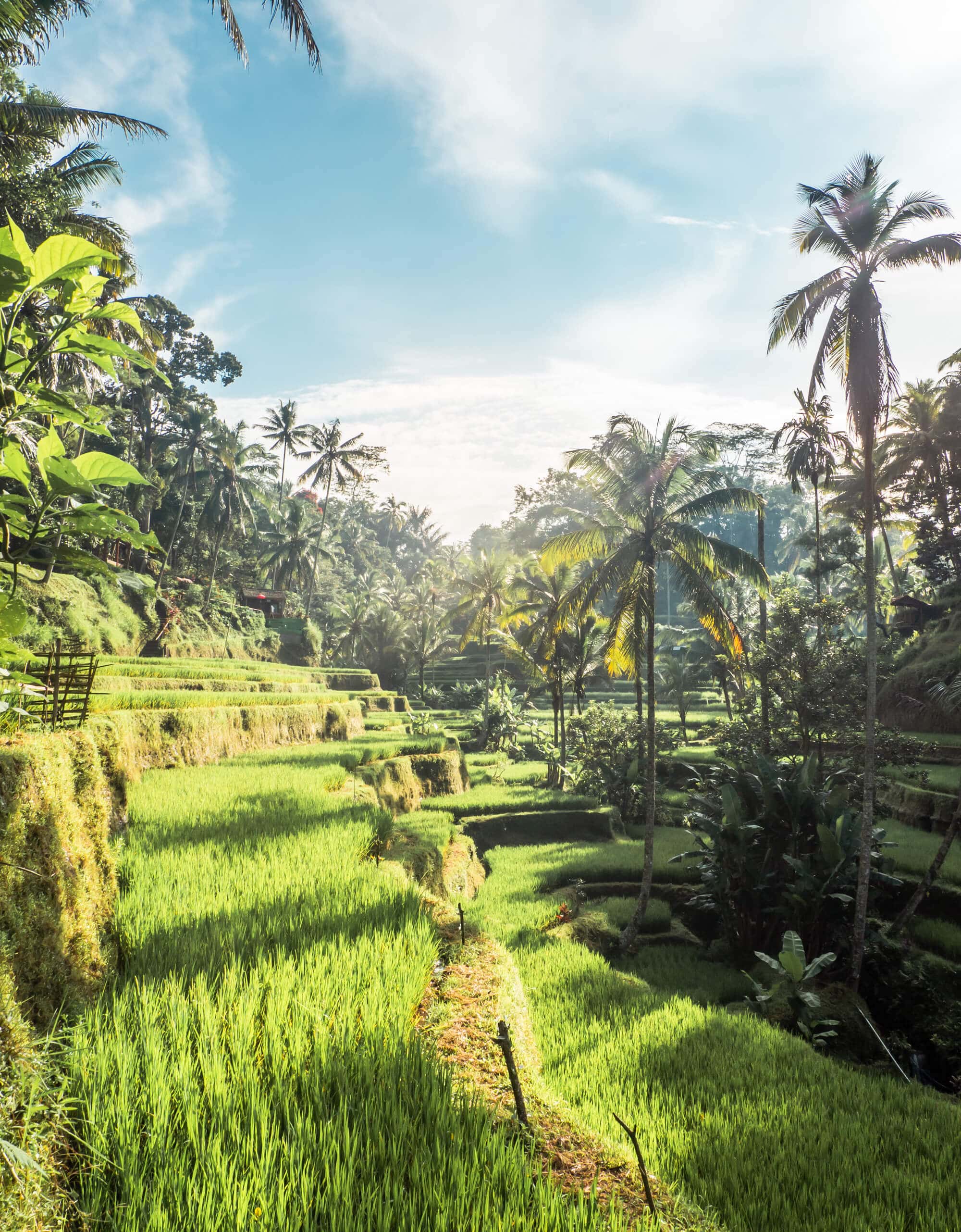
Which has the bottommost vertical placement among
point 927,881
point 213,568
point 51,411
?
point 927,881

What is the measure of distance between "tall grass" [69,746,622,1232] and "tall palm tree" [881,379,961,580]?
31539 mm

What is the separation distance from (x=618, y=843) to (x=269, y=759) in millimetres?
8945

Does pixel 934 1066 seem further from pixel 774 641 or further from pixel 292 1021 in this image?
pixel 774 641

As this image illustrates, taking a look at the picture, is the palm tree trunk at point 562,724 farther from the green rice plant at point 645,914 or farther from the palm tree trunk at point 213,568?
the palm tree trunk at point 213,568

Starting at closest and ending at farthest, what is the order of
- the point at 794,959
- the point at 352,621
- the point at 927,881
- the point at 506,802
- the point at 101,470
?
the point at 101,470
the point at 794,959
the point at 927,881
the point at 506,802
the point at 352,621

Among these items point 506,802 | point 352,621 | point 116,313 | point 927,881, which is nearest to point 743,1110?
point 116,313

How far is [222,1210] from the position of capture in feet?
6.77

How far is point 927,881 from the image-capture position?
907 cm

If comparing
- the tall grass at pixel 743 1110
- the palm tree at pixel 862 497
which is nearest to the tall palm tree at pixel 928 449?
the palm tree at pixel 862 497

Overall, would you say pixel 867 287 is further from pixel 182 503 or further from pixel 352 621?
pixel 352 621

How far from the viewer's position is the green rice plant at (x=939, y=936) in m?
9.53

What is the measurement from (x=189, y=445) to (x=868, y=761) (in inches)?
1365

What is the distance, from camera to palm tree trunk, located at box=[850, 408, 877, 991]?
8281 mm

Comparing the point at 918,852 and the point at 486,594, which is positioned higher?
the point at 486,594
